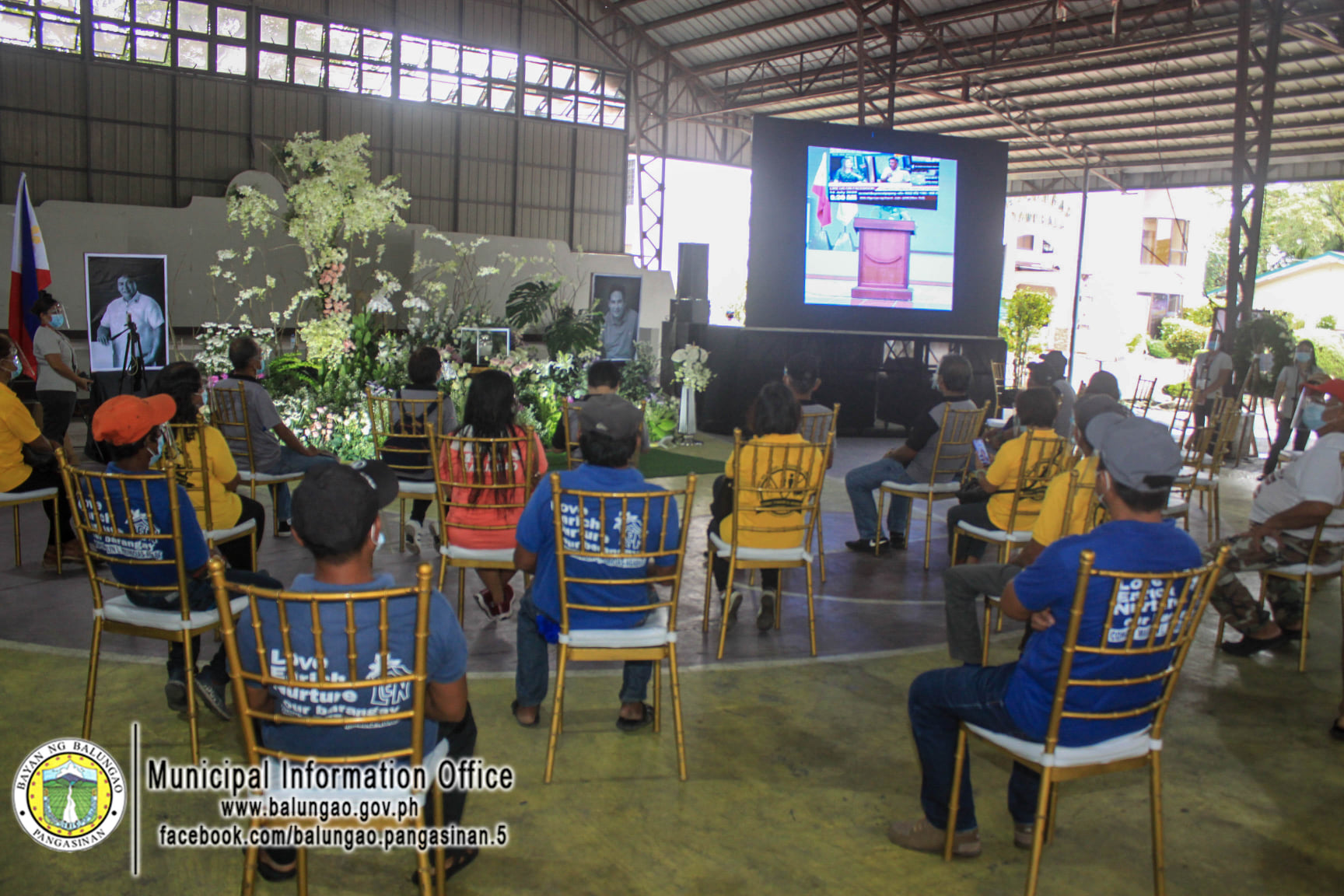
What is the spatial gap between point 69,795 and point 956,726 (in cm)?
221

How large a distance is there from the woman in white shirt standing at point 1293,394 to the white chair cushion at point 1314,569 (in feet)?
19.6

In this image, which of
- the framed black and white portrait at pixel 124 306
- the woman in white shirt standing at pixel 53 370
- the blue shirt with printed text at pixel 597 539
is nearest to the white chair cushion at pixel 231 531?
the blue shirt with printed text at pixel 597 539

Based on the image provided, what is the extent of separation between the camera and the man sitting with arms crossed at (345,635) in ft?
5.74

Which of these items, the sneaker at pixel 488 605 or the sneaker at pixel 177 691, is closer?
the sneaker at pixel 177 691

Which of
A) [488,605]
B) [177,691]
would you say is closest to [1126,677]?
[488,605]

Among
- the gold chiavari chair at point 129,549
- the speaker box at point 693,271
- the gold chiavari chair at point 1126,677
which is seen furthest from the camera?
the speaker box at point 693,271

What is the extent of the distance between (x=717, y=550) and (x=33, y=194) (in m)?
12.6

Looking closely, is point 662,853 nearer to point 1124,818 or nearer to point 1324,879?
point 1124,818

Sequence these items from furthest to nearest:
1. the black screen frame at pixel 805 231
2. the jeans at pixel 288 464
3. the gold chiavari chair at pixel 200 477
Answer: the black screen frame at pixel 805 231 < the jeans at pixel 288 464 < the gold chiavari chair at pixel 200 477

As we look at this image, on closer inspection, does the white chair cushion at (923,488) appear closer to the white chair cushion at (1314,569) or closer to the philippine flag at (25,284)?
the white chair cushion at (1314,569)

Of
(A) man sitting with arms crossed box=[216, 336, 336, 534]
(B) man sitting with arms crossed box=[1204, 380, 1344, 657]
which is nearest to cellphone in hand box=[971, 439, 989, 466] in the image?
(B) man sitting with arms crossed box=[1204, 380, 1344, 657]

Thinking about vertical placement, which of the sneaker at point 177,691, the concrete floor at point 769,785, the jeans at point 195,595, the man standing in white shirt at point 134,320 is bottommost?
the concrete floor at point 769,785

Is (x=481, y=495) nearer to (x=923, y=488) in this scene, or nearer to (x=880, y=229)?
(x=923, y=488)

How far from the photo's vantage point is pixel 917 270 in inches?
424
